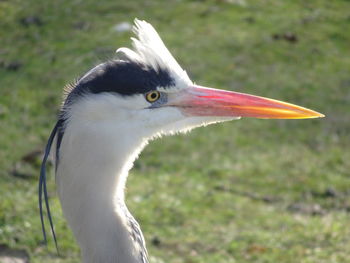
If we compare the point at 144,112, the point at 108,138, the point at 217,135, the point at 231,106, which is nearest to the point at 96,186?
the point at 108,138

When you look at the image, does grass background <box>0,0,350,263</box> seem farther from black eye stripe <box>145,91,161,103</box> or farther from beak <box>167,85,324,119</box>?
beak <box>167,85,324,119</box>

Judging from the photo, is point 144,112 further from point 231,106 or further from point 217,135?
point 217,135

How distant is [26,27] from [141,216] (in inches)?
219

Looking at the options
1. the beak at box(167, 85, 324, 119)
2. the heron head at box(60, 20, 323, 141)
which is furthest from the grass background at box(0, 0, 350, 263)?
the beak at box(167, 85, 324, 119)

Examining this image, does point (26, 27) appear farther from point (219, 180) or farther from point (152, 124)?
point (152, 124)

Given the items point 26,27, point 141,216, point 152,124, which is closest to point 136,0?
point 26,27

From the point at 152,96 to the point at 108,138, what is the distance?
340 millimetres

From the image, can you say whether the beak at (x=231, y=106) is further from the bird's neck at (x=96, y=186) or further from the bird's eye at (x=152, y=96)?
the bird's neck at (x=96, y=186)

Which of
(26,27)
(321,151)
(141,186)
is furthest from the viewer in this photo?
(26,27)

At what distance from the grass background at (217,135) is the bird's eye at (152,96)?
38cm

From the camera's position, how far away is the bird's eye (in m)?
3.51

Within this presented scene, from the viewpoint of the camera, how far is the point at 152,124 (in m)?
3.53

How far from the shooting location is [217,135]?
8273 mm

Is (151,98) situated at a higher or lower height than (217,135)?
higher
